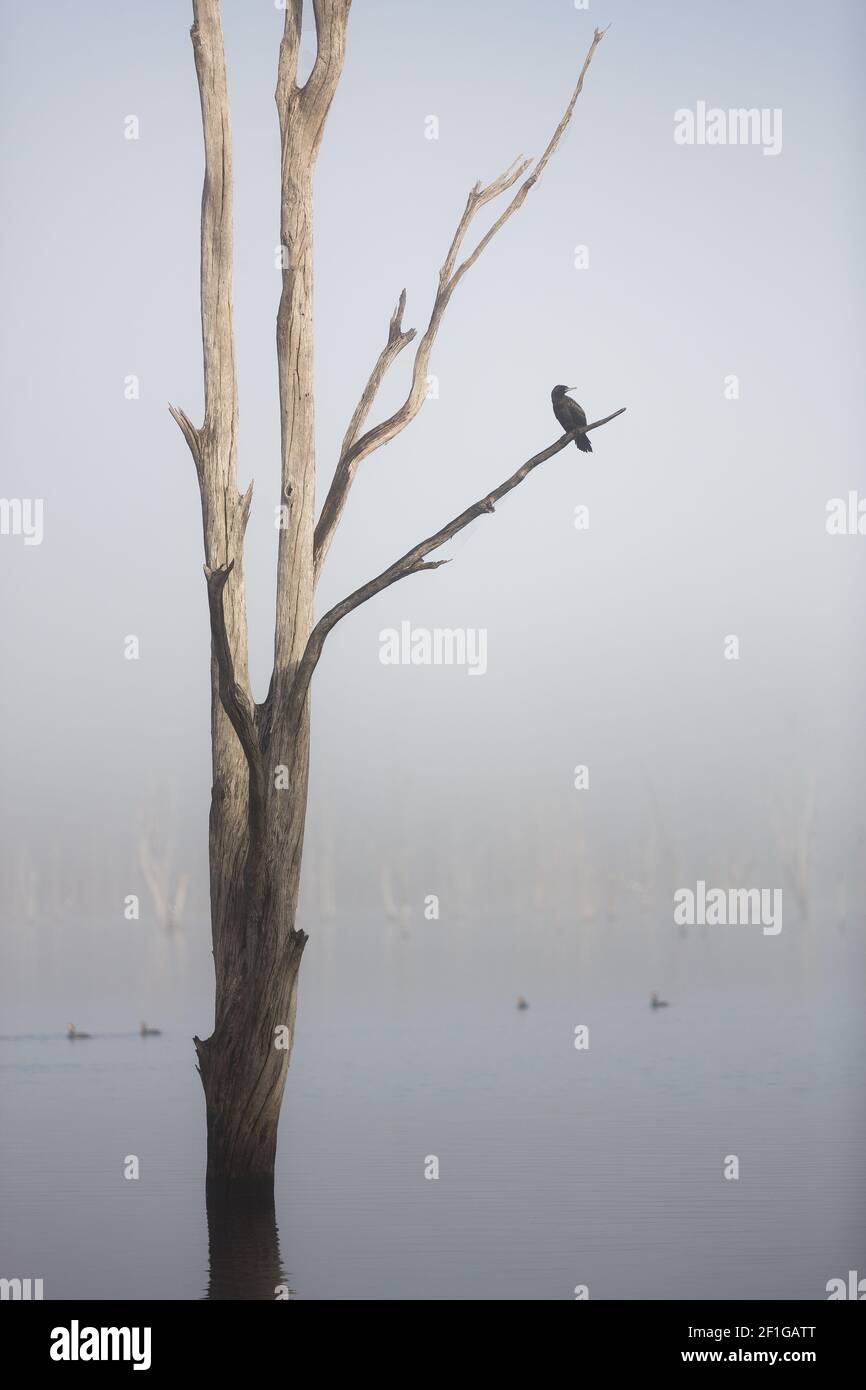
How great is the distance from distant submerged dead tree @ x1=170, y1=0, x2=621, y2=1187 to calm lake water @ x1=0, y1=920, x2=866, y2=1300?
81 centimetres

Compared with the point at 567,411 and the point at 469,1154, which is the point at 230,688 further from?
the point at 469,1154

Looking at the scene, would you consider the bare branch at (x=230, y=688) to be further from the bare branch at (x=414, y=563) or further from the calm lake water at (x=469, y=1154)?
the calm lake water at (x=469, y=1154)

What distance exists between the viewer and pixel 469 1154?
33.5 ft

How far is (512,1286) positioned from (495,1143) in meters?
3.66

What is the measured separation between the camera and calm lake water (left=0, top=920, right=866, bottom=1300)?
7.23m

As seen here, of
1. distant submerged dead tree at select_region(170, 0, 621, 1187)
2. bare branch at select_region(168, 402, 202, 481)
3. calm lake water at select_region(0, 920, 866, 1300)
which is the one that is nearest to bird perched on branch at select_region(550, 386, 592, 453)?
distant submerged dead tree at select_region(170, 0, 621, 1187)

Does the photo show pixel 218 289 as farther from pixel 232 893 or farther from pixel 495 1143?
pixel 495 1143

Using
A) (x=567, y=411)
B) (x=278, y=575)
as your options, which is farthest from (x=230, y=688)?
(x=567, y=411)

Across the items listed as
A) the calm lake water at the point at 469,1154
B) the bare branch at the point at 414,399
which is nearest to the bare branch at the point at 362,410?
the bare branch at the point at 414,399

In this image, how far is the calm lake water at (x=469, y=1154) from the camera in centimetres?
723

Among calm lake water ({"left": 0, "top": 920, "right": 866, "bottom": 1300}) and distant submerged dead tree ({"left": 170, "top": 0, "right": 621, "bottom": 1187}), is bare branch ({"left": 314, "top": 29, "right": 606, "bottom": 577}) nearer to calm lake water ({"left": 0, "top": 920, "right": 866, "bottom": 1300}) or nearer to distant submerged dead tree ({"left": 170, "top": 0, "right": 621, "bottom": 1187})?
distant submerged dead tree ({"left": 170, "top": 0, "right": 621, "bottom": 1187})

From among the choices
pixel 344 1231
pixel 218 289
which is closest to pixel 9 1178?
pixel 344 1231

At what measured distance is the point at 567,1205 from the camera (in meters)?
8.55

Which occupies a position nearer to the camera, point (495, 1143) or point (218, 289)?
point (218, 289)
